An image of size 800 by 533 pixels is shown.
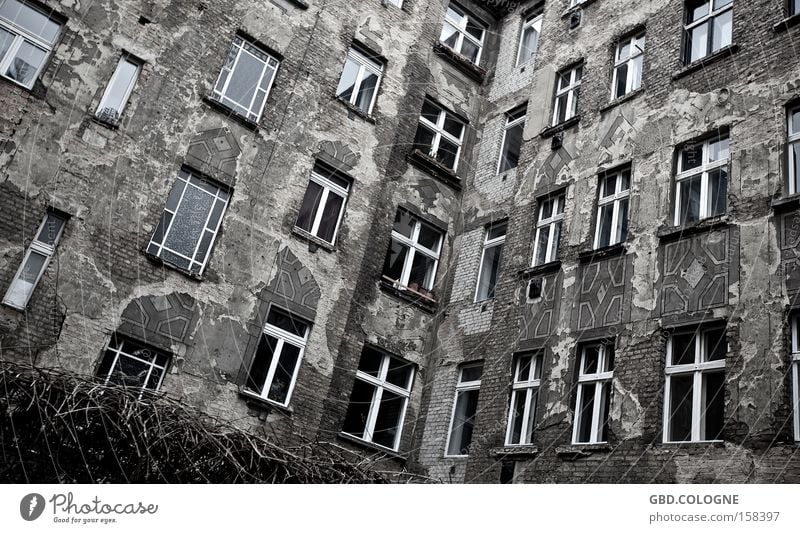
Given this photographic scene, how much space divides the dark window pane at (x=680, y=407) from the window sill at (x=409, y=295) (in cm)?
573

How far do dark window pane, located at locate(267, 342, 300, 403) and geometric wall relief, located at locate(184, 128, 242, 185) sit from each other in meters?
3.21

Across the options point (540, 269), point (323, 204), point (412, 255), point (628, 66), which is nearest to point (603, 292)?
point (540, 269)

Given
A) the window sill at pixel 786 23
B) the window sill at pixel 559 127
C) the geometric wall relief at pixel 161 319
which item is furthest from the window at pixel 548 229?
the geometric wall relief at pixel 161 319

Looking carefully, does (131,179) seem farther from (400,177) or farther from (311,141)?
(400,177)

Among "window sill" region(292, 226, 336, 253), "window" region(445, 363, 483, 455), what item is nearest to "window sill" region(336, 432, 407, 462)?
"window" region(445, 363, 483, 455)

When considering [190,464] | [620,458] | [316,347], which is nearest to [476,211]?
[316,347]

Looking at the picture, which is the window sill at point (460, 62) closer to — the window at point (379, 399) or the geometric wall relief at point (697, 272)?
the window at point (379, 399)

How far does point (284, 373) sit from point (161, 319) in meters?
2.39

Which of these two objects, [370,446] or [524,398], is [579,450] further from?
[370,446]

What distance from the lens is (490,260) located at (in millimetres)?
14562

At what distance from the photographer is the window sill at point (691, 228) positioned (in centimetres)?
1028

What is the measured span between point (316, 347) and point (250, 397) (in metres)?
1.59

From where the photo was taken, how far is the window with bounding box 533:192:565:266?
12.9m

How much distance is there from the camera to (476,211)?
15391 mm
